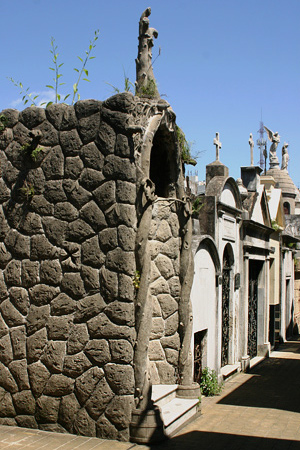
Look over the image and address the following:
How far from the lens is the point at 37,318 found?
7004mm

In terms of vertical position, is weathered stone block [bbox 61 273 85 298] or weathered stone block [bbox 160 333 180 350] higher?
weathered stone block [bbox 61 273 85 298]

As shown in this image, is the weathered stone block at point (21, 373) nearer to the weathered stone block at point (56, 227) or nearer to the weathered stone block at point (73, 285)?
the weathered stone block at point (73, 285)

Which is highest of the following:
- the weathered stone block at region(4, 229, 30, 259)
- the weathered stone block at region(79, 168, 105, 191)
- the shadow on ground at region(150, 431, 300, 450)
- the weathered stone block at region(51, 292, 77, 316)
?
the weathered stone block at region(79, 168, 105, 191)

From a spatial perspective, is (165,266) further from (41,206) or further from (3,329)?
(3,329)

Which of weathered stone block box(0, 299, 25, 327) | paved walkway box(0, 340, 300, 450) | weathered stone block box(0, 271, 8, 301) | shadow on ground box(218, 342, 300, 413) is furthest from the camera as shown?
shadow on ground box(218, 342, 300, 413)

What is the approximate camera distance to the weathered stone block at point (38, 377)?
22.6ft

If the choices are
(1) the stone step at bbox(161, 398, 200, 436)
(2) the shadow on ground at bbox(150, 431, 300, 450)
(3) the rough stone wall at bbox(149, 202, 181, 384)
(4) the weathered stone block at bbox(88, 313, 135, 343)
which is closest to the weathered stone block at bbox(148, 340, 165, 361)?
(3) the rough stone wall at bbox(149, 202, 181, 384)

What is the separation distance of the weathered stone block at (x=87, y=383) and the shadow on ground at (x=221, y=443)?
3.13 ft

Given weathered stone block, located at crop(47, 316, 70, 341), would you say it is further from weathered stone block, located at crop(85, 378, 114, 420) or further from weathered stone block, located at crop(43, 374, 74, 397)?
weathered stone block, located at crop(85, 378, 114, 420)

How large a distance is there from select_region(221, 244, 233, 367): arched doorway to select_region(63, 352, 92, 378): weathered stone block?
5394 mm

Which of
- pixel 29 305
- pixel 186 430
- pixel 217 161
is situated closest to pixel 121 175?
pixel 29 305

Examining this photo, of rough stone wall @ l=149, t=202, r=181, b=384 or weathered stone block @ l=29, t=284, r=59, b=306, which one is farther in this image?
rough stone wall @ l=149, t=202, r=181, b=384

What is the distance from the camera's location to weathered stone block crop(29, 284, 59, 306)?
696cm

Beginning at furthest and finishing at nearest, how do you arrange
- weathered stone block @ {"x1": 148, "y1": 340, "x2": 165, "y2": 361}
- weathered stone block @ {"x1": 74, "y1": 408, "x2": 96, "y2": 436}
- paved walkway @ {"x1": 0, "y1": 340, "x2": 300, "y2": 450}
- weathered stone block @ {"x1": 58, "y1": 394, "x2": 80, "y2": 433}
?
weathered stone block @ {"x1": 148, "y1": 340, "x2": 165, "y2": 361} → weathered stone block @ {"x1": 58, "y1": 394, "x2": 80, "y2": 433} → weathered stone block @ {"x1": 74, "y1": 408, "x2": 96, "y2": 436} → paved walkway @ {"x1": 0, "y1": 340, "x2": 300, "y2": 450}
